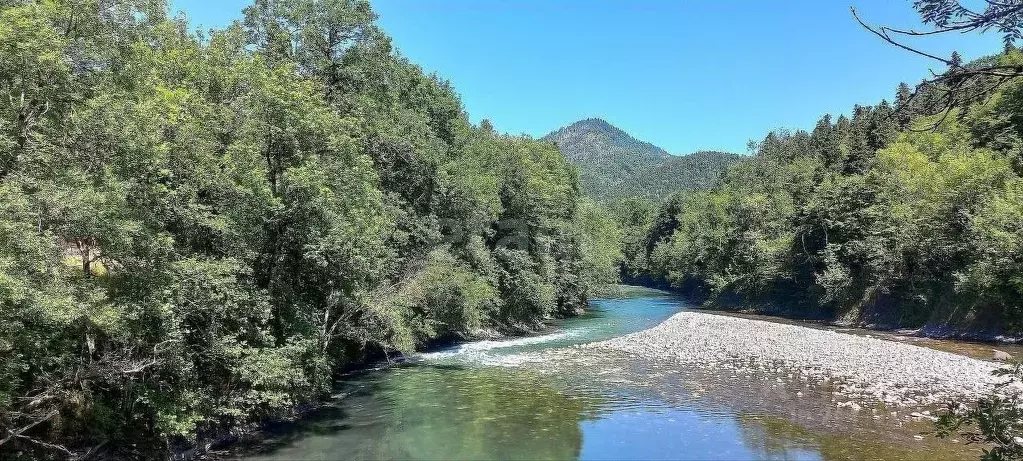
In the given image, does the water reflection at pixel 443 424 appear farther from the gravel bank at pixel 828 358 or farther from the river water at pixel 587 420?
the gravel bank at pixel 828 358

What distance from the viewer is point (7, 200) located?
10758mm

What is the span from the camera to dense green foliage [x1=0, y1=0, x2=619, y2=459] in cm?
1179

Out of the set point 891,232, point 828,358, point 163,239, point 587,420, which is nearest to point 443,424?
point 587,420

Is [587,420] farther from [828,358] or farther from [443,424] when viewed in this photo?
[828,358]

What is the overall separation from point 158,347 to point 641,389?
53.9 feet

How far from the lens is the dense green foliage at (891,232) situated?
35625 mm

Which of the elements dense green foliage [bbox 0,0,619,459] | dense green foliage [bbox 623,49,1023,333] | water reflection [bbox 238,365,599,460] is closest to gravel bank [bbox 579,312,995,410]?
dense green foliage [bbox 623,49,1023,333]

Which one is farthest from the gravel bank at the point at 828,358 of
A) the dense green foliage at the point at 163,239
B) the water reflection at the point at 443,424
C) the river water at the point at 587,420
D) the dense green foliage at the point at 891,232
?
the dense green foliage at the point at 163,239

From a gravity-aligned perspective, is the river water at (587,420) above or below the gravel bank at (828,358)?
below

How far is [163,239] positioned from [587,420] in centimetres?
1301

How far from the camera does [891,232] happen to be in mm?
44500

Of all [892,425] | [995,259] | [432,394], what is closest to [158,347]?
[432,394]

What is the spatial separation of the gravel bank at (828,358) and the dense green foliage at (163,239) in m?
14.9

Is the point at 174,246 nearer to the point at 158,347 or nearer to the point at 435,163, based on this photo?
the point at 158,347
